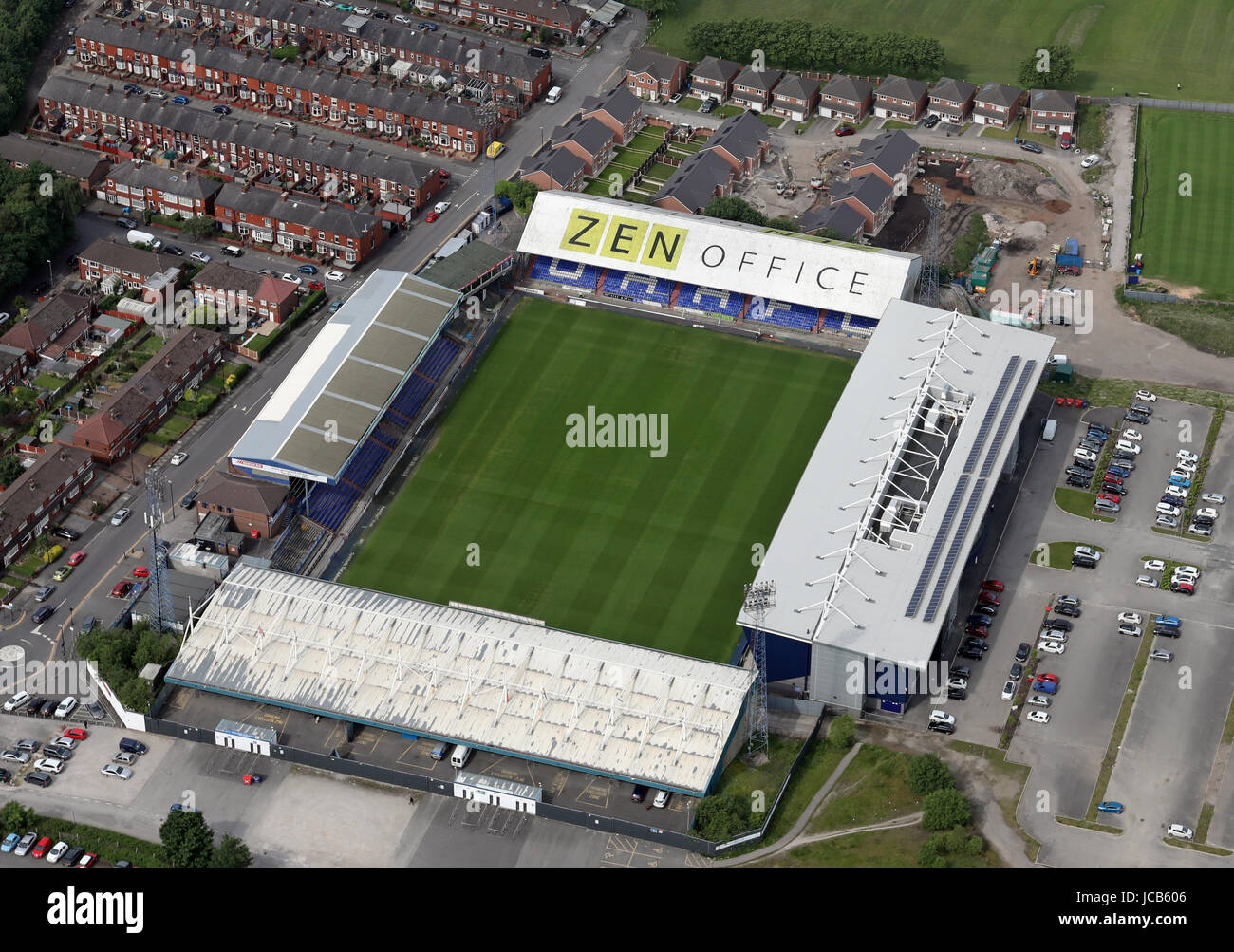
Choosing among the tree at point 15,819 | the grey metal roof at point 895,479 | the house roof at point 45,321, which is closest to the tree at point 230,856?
the tree at point 15,819

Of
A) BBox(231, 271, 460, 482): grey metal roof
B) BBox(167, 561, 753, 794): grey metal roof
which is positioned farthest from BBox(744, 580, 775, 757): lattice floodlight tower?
BBox(231, 271, 460, 482): grey metal roof

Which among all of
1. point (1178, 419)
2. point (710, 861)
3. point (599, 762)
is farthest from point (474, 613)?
point (1178, 419)

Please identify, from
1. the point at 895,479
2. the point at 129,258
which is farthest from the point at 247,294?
the point at 895,479

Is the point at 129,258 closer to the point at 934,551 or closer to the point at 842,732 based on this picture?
the point at 934,551

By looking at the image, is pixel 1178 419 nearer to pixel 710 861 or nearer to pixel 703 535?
pixel 703 535

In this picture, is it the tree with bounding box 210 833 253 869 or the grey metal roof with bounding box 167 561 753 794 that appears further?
the grey metal roof with bounding box 167 561 753 794

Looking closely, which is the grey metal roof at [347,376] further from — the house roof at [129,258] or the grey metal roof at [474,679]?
the house roof at [129,258]

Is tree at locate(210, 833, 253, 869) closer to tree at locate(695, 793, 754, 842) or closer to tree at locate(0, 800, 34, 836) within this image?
tree at locate(0, 800, 34, 836)
